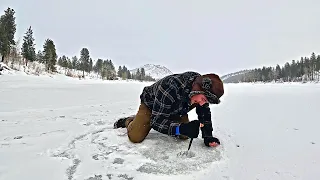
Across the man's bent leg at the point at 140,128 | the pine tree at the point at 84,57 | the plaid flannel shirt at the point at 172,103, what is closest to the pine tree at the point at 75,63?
the pine tree at the point at 84,57

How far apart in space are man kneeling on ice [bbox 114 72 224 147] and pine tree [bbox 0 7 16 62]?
130 feet

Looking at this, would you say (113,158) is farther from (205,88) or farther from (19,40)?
(19,40)

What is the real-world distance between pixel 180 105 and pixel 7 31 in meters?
42.1

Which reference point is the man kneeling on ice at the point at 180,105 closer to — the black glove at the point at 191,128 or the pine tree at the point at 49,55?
the black glove at the point at 191,128

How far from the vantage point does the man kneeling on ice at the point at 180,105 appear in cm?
269

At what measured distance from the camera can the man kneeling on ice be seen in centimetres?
269

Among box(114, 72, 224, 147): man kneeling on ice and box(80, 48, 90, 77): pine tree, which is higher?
box(80, 48, 90, 77): pine tree

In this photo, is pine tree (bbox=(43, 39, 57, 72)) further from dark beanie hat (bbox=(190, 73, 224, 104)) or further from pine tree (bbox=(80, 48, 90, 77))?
A: dark beanie hat (bbox=(190, 73, 224, 104))

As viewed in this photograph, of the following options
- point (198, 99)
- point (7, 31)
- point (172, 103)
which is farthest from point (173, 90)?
point (7, 31)

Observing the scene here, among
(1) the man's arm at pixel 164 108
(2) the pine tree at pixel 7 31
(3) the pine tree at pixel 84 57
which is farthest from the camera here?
(3) the pine tree at pixel 84 57

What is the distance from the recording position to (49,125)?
413cm

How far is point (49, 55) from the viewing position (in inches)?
1890

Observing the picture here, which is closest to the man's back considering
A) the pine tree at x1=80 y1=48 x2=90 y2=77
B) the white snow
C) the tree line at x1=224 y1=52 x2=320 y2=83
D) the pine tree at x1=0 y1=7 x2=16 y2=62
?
the white snow

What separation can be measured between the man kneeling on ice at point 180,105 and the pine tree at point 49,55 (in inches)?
1957
